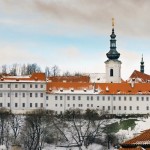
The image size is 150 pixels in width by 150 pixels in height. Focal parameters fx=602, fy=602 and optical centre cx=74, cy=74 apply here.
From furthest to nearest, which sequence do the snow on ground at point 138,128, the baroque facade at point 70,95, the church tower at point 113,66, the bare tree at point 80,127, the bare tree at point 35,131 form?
the church tower at point 113,66
the baroque facade at point 70,95
the snow on ground at point 138,128
the bare tree at point 80,127
the bare tree at point 35,131

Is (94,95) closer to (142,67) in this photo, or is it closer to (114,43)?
(114,43)

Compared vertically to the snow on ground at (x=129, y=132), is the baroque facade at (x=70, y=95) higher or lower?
higher

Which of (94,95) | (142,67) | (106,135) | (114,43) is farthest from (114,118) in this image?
(142,67)

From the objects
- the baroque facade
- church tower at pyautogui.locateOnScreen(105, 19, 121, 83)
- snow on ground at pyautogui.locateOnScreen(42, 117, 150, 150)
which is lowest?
snow on ground at pyautogui.locateOnScreen(42, 117, 150, 150)

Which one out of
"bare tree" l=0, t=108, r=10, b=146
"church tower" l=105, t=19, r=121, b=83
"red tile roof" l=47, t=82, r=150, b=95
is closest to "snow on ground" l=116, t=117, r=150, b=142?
"red tile roof" l=47, t=82, r=150, b=95

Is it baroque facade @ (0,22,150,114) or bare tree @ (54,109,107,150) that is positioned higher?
baroque facade @ (0,22,150,114)

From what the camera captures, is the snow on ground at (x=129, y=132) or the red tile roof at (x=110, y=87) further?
the red tile roof at (x=110, y=87)

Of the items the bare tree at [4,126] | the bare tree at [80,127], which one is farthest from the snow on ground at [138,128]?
the bare tree at [4,126]

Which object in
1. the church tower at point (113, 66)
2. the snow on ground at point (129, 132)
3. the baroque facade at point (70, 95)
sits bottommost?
the snow on ground at point (129, 132)

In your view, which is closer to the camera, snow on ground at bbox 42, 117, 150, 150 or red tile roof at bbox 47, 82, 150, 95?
snow on ground at bbox 42, 117, 150, 150

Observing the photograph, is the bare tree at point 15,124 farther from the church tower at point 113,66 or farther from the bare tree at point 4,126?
the church tower at point 113,66

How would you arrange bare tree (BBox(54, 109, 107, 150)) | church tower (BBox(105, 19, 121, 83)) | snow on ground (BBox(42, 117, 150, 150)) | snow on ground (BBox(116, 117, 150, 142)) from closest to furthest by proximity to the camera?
1. snow on ground (BBox(42, 117, 150, 150))
2. bare tree (BBox(54, 109, 107, 150))
3. snow on ground (BBox(116, 117, 150, 142))
4. church tower (BBox(105, 19, 121, 83))

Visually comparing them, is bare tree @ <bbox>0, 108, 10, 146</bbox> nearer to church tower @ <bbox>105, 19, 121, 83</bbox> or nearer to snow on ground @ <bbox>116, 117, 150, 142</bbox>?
snow on ground @ <bbox>116, 117, 150, 142</bbox>

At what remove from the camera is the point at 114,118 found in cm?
9406
